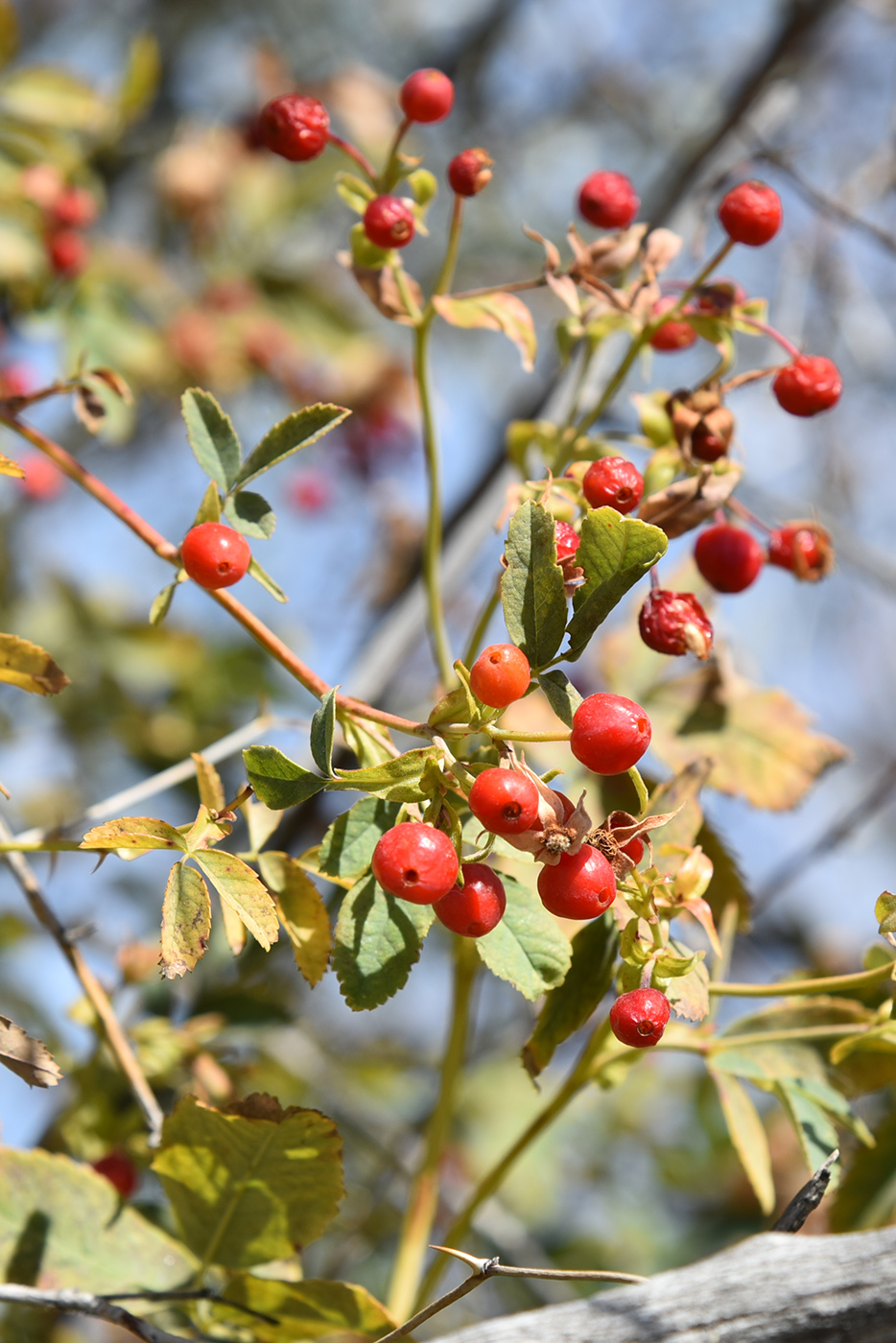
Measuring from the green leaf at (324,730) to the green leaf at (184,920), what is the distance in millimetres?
146

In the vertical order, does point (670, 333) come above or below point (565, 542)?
above

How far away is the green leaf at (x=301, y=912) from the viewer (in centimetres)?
87

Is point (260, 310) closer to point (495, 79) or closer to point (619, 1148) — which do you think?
point (495, 79)

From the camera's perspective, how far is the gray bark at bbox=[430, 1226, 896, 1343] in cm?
69

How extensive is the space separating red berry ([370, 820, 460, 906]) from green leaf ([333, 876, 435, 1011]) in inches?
4.2

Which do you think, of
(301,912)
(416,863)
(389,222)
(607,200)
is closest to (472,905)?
(416,863)

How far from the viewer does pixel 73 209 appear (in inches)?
86.9

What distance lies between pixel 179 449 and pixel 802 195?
2473 mm

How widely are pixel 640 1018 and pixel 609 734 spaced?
8.0 inches

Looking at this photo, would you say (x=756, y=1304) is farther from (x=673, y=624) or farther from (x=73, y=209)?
(x=73, y=209)

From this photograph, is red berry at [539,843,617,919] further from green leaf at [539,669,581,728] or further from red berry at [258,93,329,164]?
red berry at [258,93,329,164]

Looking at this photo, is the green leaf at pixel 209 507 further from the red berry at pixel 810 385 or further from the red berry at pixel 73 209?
the red berry at pixel 73 209

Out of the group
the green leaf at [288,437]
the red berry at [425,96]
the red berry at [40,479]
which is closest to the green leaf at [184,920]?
the green leaf at [288,437]

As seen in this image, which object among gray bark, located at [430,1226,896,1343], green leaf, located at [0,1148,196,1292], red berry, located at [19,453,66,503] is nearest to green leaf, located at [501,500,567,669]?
gray bark, located at [430,1226,896,1343]
